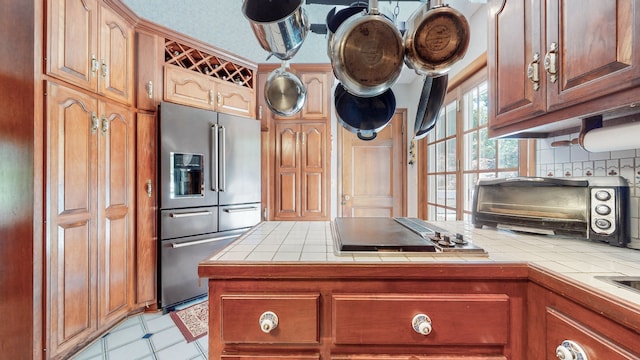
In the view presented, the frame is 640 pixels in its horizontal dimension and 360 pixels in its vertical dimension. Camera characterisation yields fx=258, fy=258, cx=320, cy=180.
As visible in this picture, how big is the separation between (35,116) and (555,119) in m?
2.23

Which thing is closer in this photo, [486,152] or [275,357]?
[275,357]

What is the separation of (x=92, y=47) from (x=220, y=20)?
4.19 ft

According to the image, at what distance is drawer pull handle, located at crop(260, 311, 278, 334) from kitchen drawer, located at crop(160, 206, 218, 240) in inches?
62.2

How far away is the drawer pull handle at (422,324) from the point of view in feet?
2.29

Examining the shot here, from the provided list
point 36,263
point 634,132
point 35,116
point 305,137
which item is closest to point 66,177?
point 35,116

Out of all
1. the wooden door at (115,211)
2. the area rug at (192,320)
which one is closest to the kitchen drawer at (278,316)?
the area rug at (192,320)

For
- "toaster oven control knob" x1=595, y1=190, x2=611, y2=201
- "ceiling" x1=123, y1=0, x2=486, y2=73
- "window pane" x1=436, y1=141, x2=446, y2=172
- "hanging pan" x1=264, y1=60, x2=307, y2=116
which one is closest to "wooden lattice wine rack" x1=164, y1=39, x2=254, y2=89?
"ceiling" x1=123, y1=0, x2=486, y2=73

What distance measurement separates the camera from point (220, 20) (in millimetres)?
2504

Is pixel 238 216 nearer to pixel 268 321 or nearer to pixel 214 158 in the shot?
pixel 214 158

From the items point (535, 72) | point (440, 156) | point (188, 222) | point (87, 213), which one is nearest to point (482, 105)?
point (440, 156)

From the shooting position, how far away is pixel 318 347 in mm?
731

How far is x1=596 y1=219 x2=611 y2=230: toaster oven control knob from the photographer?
898 millimetres

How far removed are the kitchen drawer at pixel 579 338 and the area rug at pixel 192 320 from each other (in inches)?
67.7

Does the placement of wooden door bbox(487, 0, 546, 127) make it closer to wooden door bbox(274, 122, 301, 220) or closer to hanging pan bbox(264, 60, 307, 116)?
hanging pan bbox(264, 60, 307, 116)
